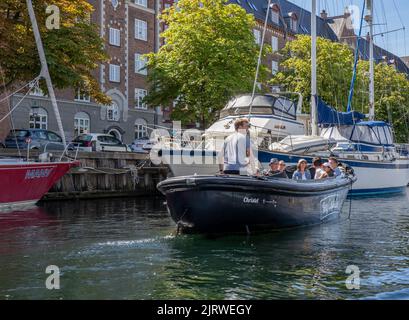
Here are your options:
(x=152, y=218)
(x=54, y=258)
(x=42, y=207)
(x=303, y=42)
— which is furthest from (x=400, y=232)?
(x=303, y=42)

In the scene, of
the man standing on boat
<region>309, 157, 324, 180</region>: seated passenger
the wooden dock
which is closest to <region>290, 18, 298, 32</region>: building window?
the wooden dock

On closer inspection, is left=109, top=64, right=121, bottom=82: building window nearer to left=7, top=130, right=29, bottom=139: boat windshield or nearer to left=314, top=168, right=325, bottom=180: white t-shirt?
left=7, top=130, right=29, bottom=139: boat windshield

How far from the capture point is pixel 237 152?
11398 mm

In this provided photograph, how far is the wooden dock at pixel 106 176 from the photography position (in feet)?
75.4

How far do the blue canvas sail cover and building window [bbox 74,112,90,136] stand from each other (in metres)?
18.9

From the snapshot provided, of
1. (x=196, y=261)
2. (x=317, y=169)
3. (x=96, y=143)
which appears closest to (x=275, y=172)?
(x=317, y=169)

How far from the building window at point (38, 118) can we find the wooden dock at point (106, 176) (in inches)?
506

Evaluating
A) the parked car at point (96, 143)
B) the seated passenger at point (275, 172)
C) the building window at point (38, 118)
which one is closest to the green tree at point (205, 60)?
the parked car at point (96, 143)

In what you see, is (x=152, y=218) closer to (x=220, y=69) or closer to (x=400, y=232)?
(x=400, y=232)

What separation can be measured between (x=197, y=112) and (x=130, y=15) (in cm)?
1700

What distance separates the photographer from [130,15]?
45.3m

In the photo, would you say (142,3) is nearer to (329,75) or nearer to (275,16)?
(329,75)

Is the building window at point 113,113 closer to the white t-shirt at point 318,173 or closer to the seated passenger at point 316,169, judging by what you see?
the seated passenger at point 316,169

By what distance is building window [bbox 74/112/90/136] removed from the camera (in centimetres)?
4044
